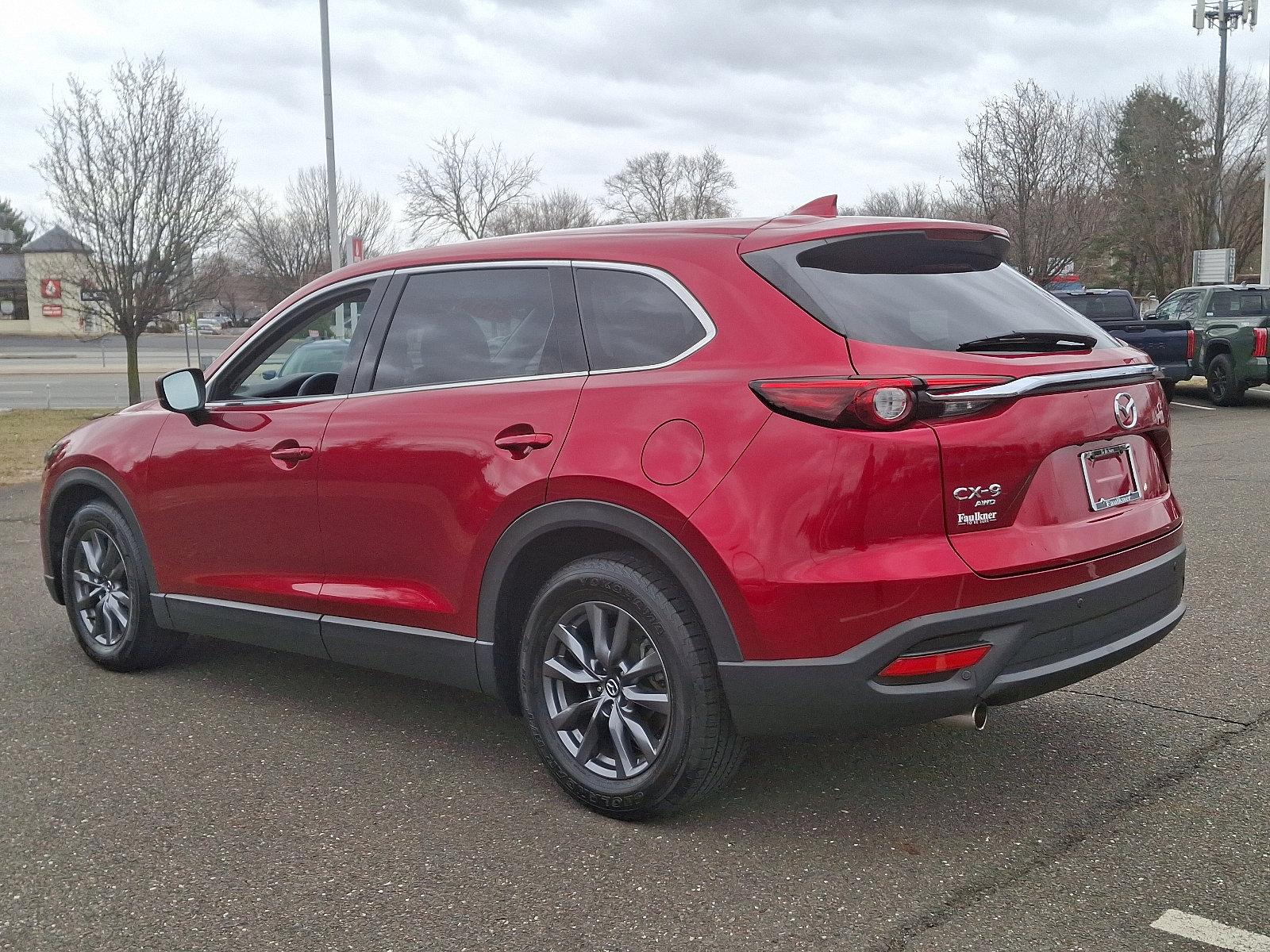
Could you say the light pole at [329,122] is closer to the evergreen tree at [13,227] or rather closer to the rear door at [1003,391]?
the rear door at [1003,391]

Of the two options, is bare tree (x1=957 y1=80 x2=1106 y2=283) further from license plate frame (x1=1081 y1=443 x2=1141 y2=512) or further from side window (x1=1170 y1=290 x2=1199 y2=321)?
license plate frame (x1=1081 y1=443 x2=1141 y2=512)

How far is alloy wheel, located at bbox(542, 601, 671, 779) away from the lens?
352cm

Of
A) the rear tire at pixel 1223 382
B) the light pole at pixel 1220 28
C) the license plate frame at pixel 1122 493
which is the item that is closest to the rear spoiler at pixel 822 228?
the license plate frame at pixel 1122 493

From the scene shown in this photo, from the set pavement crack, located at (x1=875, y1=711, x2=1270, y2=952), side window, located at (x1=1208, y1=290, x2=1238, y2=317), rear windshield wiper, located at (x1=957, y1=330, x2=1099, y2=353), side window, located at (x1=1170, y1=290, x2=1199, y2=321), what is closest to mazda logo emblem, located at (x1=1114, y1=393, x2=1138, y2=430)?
rear windshield wiper, located at (x1=957, y1=330, x2=1099, y2=353)

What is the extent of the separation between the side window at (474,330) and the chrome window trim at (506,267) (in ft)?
0.06

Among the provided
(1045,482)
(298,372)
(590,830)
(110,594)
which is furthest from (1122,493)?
(110,594)

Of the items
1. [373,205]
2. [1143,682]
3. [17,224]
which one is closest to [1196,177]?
[373,205]

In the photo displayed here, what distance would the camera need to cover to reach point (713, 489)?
3268 millimetres

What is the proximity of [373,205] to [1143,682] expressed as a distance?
5273cm

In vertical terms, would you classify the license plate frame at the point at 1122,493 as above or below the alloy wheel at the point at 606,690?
above

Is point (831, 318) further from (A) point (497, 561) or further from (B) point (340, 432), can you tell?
(B) point (340, 432)

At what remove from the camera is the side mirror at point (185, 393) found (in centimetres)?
477

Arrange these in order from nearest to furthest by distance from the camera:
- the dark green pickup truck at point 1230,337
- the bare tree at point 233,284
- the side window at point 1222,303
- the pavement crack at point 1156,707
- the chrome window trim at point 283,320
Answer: the pavement crack at point 1156,707, the chrome window trim at point 283,320, the dark green pickup truck at point 1230,337, the side window at point 1222,303, the bare tree at point 233,284

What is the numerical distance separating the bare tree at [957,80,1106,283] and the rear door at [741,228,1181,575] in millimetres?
22944
